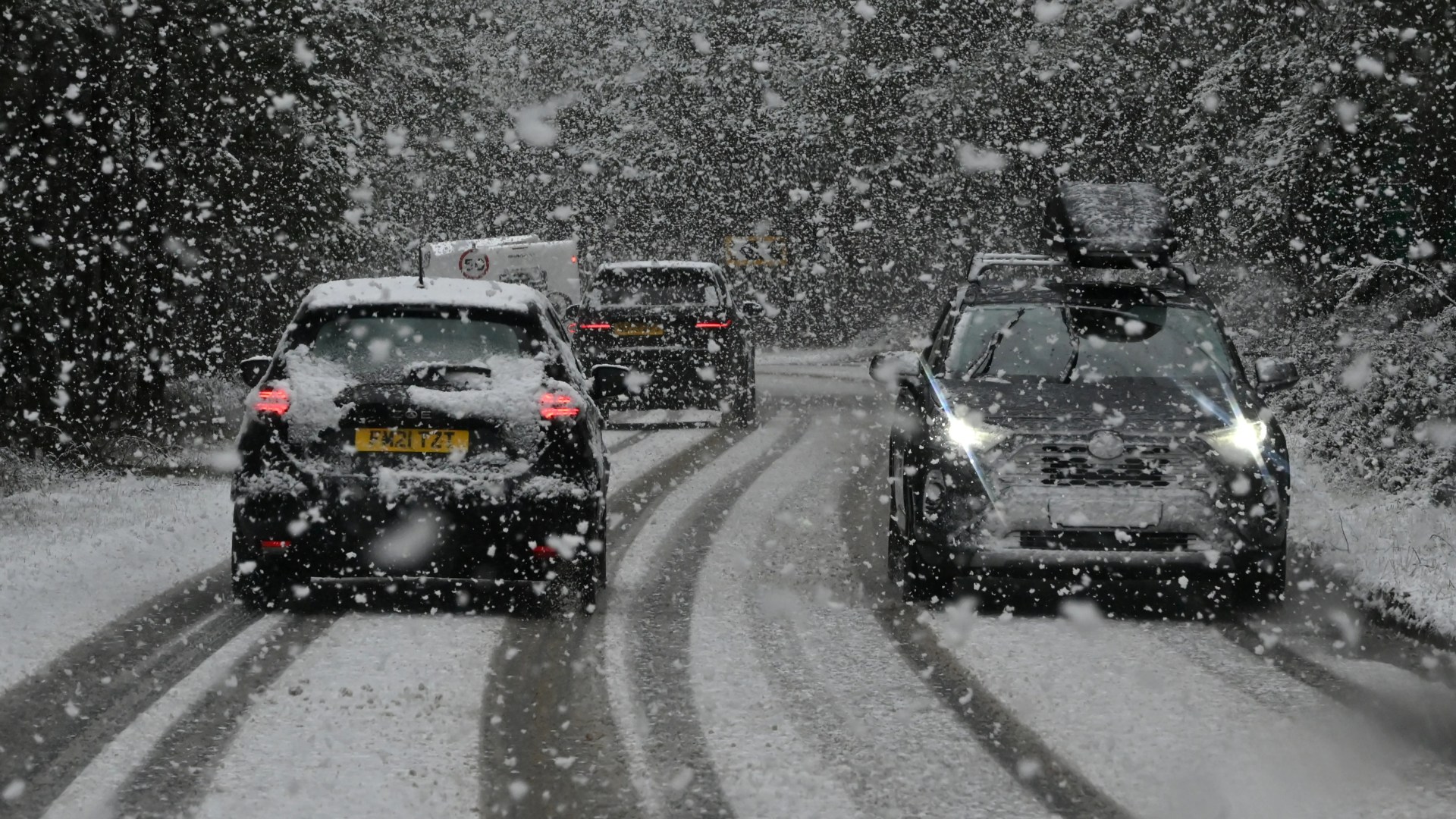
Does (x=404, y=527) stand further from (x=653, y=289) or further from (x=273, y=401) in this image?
(x=653, y=289)

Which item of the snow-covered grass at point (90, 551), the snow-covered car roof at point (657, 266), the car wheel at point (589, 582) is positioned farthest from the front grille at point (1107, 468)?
the snow-covered car roof at point (657, 266)

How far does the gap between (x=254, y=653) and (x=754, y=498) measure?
6.12 meters

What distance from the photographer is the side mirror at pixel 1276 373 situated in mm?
8508

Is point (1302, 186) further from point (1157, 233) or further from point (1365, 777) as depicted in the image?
point (1365, 777)

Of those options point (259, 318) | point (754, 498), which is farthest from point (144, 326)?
point (754, 498)

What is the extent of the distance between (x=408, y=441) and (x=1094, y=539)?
3.14 m

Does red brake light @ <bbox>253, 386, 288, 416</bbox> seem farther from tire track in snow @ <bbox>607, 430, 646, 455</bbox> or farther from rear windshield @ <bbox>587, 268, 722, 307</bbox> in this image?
rear windshield @ <bbox>587, 268, 722, 307</bbox>

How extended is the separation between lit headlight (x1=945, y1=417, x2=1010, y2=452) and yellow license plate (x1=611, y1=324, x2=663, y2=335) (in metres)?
10.9

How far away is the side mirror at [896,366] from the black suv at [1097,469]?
0.35m

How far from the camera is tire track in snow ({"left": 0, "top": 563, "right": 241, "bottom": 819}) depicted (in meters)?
5.21

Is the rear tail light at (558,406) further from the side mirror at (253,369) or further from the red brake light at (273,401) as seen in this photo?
the side mirror at (253,369)

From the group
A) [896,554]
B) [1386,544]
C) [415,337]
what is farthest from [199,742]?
[1386,544]

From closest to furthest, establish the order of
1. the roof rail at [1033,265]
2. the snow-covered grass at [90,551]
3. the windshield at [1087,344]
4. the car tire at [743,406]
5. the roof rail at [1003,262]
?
the snow-covered grass at [90,551], the windshield at [1087,344], the roof rail at [1033,265], the roof rail at [1003,262], the car tire at [743,406]

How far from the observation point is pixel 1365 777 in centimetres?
523
